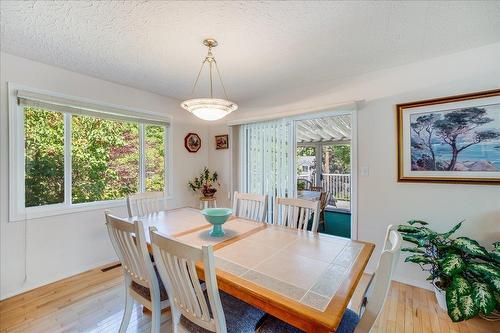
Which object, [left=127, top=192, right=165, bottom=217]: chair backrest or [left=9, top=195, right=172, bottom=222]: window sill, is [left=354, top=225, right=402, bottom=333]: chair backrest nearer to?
[left=127, top=192, right=165, bottom=217]: chair backrest

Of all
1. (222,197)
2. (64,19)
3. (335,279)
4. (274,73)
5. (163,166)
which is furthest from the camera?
(222,197)

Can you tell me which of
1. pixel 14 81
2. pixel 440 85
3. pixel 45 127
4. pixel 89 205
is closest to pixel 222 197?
pixel 89 205

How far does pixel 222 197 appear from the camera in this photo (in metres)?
4.04

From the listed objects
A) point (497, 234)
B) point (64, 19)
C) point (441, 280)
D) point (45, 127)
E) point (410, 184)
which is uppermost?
point (64, 19)

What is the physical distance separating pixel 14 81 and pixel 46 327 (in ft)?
7.39

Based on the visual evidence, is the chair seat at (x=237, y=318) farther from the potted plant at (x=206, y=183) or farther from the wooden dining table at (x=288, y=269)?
the potted plant at (x=206, y=183)

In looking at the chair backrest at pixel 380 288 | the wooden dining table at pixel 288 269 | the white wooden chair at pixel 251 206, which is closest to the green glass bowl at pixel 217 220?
the wooden dining table at pixel 288 269

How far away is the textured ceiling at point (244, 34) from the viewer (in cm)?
154

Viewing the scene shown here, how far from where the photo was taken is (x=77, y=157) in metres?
2.68

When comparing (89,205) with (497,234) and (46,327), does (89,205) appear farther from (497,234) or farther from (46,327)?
(497,234)

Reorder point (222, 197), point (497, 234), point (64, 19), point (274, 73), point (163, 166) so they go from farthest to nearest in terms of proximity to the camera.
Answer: point (222, 197) < point (163, 166) < point (274, 73) < point (497, 234) < point (64, 19)

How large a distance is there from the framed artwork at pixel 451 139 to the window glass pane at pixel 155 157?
126 inches

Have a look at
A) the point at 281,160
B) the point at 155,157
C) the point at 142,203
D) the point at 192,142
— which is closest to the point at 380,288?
the point at 142,203

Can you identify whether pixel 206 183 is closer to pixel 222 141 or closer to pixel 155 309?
pixel 222 141
